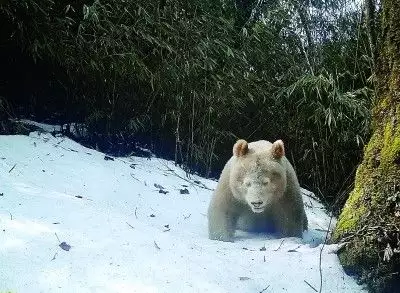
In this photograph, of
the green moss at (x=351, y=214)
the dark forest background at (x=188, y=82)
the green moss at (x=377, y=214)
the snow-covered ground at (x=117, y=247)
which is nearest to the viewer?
the snow-covered ground at (x=117, y=247)

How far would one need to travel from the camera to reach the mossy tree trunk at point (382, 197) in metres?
2.71

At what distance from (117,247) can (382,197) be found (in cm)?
141

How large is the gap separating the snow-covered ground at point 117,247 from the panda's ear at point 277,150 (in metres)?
0.60

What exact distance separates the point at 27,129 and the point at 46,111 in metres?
0.75

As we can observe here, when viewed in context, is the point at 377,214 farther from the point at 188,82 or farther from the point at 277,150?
the point at 188,82

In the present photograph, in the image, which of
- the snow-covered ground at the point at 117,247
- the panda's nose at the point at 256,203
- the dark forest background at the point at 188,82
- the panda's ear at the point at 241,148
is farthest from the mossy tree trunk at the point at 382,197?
the dark forest background at the point at 188,82

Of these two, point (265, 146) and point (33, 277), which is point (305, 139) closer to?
point (265, 146)

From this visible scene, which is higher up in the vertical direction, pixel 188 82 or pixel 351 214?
pixel 188 82

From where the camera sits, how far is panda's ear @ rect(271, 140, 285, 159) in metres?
3.98

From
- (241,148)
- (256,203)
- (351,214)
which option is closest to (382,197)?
(351,214)

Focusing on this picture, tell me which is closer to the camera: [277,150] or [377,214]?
[377,214]

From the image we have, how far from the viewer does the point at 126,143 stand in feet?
19.5

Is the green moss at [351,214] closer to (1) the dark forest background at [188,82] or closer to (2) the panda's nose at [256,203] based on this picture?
(2) the panda's nose at [256,203]

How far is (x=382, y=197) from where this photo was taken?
286cm
